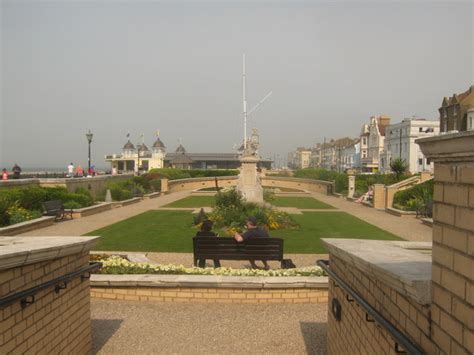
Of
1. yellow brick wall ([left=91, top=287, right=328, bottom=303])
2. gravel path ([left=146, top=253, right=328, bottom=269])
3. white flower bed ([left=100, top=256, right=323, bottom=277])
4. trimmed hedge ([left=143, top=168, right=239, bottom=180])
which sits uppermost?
trimmed hedge ([left=143, top=168, right=239, bottom=180])

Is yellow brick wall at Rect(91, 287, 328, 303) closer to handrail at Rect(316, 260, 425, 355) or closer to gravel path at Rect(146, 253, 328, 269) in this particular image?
gravel path at Rect(146, 253, 328, 269)

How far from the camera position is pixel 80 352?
18.5 feet

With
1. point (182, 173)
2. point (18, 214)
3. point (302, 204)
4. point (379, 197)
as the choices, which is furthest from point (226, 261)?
point (182, 173)

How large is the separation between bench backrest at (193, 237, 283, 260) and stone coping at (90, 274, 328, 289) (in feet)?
5.02

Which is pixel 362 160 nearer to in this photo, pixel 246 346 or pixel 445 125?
pixel 445 125

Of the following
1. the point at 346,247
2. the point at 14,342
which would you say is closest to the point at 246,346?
the point at 346,247

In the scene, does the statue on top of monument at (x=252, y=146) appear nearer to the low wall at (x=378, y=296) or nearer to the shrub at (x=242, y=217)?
the shrub at (x=242, y=217)

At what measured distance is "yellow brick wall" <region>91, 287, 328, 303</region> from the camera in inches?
311

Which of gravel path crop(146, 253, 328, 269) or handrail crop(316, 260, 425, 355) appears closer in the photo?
handrail crop(316, 260, 425, 355)

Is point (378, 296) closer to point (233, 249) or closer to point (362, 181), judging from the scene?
point (233, 249)

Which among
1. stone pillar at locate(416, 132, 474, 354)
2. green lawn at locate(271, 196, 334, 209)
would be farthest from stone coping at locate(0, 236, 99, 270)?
green lawn at locate(271, 196, 334, 209)

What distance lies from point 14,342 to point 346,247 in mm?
3660

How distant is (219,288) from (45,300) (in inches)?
141

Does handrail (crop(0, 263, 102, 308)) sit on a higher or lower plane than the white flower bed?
higher
